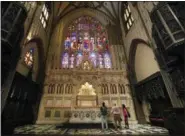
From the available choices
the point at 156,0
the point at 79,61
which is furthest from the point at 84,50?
the point at 156,0

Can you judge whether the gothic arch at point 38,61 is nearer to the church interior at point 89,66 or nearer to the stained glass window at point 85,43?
the church interior at point 89,66

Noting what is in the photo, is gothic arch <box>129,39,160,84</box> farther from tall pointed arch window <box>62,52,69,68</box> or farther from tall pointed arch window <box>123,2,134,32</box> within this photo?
tall pointed arch window <box>62,52,69,68</box>

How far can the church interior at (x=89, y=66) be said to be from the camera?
18.3 ft

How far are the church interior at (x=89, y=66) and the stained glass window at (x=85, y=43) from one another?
0.12 m

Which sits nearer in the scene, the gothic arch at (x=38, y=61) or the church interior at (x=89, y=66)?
the church interior at (x=89, y=66)

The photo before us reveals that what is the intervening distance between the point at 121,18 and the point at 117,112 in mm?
12498

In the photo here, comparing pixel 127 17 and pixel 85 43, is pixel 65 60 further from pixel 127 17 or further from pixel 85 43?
pixel 127 17

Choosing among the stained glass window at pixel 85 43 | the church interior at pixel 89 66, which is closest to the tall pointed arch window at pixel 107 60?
the stained glass window at pixel 85 43

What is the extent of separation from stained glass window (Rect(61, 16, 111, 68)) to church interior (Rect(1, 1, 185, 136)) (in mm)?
118

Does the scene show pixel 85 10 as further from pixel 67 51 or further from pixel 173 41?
pixel 173 41

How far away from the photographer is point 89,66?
12.2 m

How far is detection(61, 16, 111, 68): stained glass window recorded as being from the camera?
1294 centimetres

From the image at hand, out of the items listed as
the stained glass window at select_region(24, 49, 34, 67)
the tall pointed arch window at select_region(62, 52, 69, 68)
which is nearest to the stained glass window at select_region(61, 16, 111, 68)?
the tall pointed arch window at select_region(62, 52, 69, 68)

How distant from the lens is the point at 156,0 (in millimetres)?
6805
